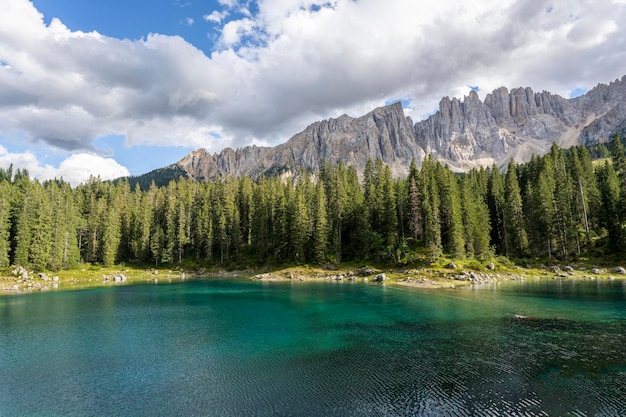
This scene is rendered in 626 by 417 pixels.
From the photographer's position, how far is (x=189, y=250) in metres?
128

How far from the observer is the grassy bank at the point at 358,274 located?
73.1 metres

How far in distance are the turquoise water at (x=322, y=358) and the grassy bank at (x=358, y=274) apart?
22.6 meters

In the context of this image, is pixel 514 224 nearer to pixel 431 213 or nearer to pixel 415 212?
pixel 431 213

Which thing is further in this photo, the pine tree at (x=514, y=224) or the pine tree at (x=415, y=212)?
the pine tree at (x=514, y=224)

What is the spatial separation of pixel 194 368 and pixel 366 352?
43.6 feet

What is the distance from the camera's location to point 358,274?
86.6 metres

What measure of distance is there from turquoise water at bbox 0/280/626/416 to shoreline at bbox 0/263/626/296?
21.4 metres

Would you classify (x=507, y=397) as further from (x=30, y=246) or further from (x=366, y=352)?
(x=30, y=246)

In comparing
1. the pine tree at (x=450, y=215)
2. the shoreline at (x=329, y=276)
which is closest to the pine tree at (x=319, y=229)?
the shoreline at (x=329, y=276)

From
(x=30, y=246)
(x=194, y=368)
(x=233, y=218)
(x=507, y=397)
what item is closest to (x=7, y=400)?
(x=194, y=368)

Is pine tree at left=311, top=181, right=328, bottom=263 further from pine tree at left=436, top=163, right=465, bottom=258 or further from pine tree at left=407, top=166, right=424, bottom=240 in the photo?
pine tree at left=436, top=163, right=465, bottom=258

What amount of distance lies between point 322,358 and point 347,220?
80806 millimetres

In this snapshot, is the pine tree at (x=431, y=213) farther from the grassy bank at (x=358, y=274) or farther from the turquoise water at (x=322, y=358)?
the turquoise water at (x=322, y=358)

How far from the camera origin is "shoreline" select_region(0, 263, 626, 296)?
71.9m
